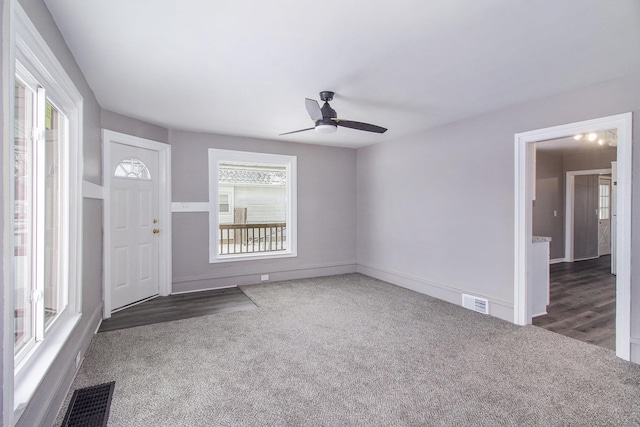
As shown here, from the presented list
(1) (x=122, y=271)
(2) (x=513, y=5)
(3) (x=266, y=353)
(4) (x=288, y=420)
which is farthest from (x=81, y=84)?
(2) (x=513, y=5)

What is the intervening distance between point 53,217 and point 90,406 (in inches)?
55.0

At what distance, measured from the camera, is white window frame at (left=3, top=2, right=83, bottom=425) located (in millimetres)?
1320

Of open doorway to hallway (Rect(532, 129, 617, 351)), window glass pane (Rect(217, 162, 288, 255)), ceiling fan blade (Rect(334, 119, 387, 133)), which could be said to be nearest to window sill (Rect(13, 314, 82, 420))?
ceiling fan blade (Rect(334, 119, 387, 133))

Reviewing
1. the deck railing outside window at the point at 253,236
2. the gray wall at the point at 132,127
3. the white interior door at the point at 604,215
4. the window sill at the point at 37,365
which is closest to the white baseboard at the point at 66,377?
the window sill at the point at 37,365

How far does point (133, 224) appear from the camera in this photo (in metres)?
4.30

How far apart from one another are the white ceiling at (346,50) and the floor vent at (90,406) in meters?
2.52

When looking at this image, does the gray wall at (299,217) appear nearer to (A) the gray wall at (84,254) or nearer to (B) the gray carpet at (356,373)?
(A) the gray wall at (84,254)

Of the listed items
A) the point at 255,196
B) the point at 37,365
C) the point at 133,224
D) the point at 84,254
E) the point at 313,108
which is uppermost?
the point at 313,108

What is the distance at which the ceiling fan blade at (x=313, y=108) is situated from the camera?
2.91 metres

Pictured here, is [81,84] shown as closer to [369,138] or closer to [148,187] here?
[148,187]

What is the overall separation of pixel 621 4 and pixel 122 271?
529 cm

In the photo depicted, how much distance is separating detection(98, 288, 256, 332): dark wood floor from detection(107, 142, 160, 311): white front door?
0.26m

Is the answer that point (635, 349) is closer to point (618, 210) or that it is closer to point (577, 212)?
point (618, 210)

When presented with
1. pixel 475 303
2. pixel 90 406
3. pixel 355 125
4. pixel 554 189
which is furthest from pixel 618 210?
Answer: pixel 554 189
